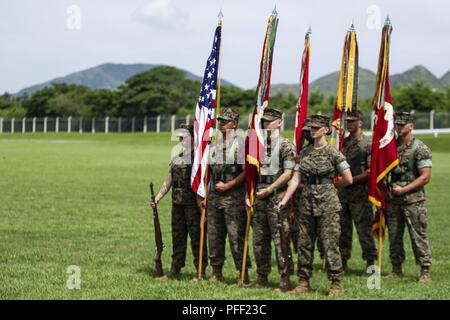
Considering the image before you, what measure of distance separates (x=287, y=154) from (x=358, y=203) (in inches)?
78.2

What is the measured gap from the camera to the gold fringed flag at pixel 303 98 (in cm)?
1053

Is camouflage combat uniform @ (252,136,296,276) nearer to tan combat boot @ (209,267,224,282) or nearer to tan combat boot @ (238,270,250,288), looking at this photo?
tan combat boot @ (238,270,250,288)

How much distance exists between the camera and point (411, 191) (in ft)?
32.2

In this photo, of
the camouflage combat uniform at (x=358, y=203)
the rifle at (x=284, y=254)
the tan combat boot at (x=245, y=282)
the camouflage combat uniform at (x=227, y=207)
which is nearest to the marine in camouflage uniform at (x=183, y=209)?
the camouflage combat uniform at (x=227, y=207)

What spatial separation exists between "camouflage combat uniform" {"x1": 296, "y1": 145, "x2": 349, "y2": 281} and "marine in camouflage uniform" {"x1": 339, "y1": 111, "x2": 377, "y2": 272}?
1.63 metres

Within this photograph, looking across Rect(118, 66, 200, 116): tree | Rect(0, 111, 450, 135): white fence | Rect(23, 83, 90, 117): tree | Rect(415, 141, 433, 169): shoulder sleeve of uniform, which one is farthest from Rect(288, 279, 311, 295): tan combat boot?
Rect(23, 83, 90, 117): tree

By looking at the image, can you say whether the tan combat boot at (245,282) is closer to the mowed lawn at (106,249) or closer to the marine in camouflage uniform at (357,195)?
the mowed lawn at (106,249)

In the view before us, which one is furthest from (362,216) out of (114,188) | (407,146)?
(114,188)

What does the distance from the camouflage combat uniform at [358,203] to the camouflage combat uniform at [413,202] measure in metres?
0.51

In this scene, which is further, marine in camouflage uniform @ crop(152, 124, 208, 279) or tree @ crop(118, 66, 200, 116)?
tree @ crop(118, 66, 200, 116)

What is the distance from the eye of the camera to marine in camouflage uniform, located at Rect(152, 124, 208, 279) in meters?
9.84

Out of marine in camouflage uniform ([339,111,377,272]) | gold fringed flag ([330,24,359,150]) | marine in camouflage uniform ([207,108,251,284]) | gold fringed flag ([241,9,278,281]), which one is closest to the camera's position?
gold fringed flag ([241,9,278,281])

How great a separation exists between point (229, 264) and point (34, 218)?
614cm
